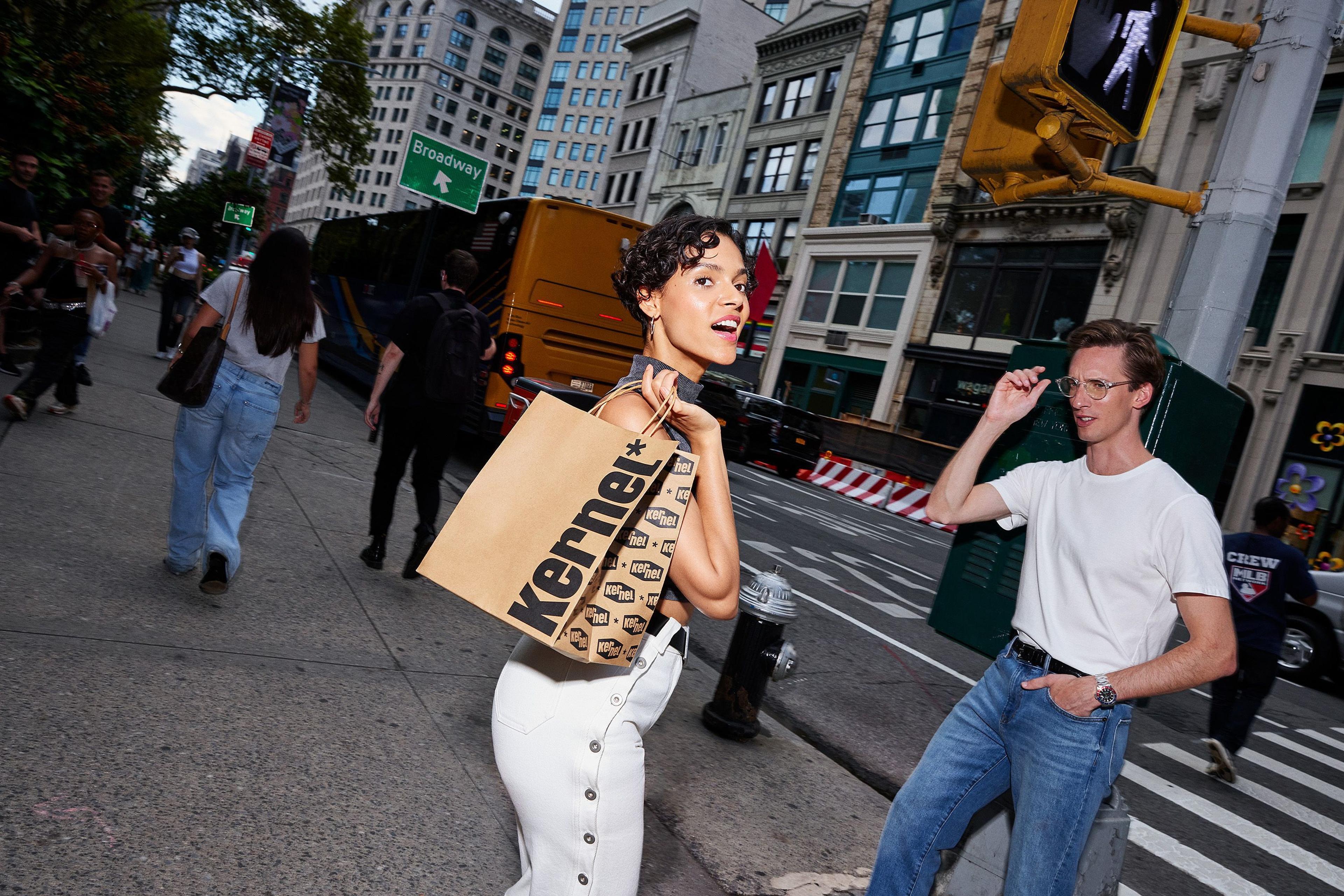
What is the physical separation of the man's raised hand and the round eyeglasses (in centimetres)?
33

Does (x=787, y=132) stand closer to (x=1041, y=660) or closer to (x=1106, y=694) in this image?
(x=1041, y=660)

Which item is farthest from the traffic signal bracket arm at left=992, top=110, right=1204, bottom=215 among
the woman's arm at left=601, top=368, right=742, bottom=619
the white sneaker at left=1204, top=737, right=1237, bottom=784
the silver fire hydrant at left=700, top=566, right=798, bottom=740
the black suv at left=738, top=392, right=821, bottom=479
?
the black suv at left=738, top=392, right=821, bottom=479

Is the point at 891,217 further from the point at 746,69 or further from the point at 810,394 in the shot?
the point at 746,69

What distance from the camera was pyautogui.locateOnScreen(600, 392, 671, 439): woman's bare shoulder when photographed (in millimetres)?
1658

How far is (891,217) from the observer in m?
30.5

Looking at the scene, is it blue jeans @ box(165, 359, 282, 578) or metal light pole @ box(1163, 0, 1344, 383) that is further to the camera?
blue jeans @ box(165, 359, 282, 578)

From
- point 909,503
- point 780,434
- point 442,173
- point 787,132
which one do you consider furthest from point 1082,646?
point 787,132

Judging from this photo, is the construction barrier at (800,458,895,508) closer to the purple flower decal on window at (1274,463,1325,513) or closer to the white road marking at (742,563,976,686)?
the purple flower decal on window at (1274,463,1325,513)

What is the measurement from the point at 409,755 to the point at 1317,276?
22015 millimetres

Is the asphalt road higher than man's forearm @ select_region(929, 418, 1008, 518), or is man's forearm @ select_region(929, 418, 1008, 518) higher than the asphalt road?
man's forearm @ select_region(929, 418, 1008, 518)

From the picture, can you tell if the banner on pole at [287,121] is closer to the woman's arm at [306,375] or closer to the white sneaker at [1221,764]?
the woman's arm at [306,375]

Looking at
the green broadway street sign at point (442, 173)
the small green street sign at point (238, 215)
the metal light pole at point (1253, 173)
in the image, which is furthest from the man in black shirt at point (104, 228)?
the small green street sign at point (238, 215)

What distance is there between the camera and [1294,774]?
253 inches

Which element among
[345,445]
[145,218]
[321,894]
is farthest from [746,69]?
[321,894]
